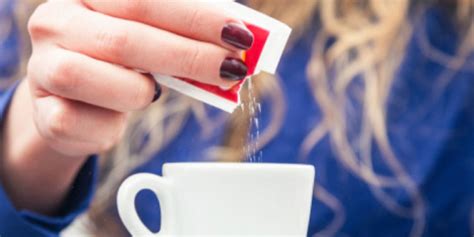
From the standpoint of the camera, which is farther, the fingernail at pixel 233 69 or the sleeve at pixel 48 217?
the sleeve at pixel 48 217

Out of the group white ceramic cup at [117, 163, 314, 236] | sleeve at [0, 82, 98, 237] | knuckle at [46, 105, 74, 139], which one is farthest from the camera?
sleeve at [0, 82, 98, 237]

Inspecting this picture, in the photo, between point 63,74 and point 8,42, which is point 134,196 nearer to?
point 63,74

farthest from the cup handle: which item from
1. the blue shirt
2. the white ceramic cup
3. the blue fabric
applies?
the blue fabric

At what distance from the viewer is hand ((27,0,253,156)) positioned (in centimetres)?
50

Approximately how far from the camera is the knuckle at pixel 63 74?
1.69ft

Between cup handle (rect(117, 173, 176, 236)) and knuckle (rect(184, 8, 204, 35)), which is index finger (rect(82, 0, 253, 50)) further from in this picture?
cup handle (rect(117, 173, 176, 236))

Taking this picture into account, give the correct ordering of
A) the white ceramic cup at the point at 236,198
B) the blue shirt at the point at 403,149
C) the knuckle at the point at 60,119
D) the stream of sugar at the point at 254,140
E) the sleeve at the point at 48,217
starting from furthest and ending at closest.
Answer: the blue shirt at the point at 403,149, the stream of sugar at the point at 254,140, the sleeve at the point at 48,217, the knuckle at the point at 60,119, the white ceramic cup at the point at 236,198

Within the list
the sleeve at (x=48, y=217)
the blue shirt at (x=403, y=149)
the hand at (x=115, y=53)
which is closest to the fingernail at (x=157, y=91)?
the hand at (x=115, y=53)

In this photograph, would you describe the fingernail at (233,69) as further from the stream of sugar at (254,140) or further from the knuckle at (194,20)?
the stream of sugar at (254,140)

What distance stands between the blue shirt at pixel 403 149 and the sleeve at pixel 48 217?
289 millimetres

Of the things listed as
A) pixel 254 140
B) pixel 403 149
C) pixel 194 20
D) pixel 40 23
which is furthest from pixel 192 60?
pixel 403 149

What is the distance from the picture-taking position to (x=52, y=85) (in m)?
0.52

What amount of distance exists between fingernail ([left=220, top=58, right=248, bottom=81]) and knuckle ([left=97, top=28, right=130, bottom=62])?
7 centimetres

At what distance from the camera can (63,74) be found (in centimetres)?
51
